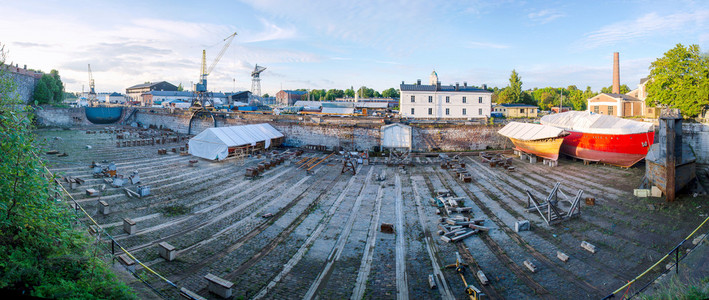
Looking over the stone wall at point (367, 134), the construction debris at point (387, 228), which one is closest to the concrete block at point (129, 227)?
the construction debris at point (387, 228)

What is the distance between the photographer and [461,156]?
29.0m

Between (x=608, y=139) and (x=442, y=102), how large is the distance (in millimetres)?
23590

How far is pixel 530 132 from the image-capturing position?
25.5 meters

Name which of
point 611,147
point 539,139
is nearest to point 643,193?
point 611,147

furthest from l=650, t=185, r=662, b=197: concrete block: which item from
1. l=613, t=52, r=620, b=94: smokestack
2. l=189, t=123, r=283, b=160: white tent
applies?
l=613, t=52, r=620, b=94: smokestack

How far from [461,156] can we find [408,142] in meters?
5.05

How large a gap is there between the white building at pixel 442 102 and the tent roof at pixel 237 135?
1928 centimetres

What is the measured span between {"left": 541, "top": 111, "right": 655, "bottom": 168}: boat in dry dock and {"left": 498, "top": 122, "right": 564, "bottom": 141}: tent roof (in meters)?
2.64

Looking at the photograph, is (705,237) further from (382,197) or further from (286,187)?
(286,187)

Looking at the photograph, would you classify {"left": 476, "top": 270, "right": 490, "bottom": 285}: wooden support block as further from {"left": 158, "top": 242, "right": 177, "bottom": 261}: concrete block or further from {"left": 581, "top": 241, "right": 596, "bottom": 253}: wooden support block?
{"left": 158, "top": 242, "right": 177, "bottom": 261}: concrete block

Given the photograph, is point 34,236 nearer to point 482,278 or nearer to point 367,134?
point 482,278

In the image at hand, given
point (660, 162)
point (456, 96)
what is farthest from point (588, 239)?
point (456, 96)

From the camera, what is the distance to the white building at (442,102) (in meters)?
43.7

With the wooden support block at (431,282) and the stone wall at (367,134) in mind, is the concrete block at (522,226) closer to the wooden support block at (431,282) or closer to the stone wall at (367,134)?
the wooden support block at (431,282)
